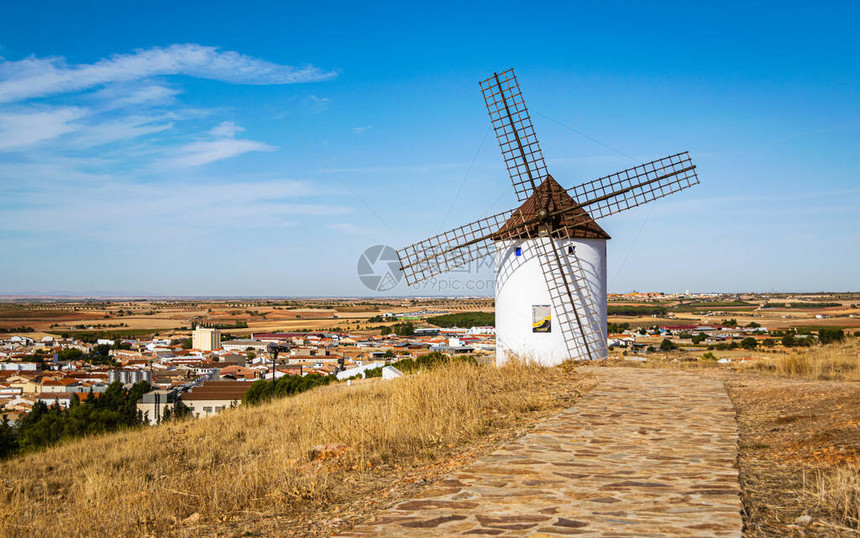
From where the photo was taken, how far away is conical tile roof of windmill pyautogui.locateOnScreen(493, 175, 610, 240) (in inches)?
539

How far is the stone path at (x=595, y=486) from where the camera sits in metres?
3.22

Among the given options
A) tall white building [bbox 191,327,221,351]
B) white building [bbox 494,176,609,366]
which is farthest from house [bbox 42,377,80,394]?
white building [bbox 494,176,609,366]

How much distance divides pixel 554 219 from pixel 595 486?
10.3 m

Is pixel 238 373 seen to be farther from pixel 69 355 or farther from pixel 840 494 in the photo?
pixel 840 494

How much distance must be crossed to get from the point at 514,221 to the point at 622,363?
155 inches

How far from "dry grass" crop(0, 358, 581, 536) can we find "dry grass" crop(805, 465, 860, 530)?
8.84 feet

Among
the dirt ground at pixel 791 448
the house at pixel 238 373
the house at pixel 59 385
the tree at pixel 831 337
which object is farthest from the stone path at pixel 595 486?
the house at pixel 59 385

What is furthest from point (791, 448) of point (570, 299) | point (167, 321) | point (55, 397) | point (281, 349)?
point (167, 321)

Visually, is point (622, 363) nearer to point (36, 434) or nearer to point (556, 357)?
point (556, 357)

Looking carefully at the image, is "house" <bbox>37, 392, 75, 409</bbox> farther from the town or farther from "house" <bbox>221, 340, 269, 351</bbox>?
"house" <bbox>221, 340, 269, 351</bbox>

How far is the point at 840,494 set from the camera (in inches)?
134

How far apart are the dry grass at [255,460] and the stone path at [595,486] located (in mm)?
767

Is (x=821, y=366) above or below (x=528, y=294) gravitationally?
below

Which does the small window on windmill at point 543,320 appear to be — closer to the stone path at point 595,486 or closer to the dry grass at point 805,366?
the dry grass at point 805,366
